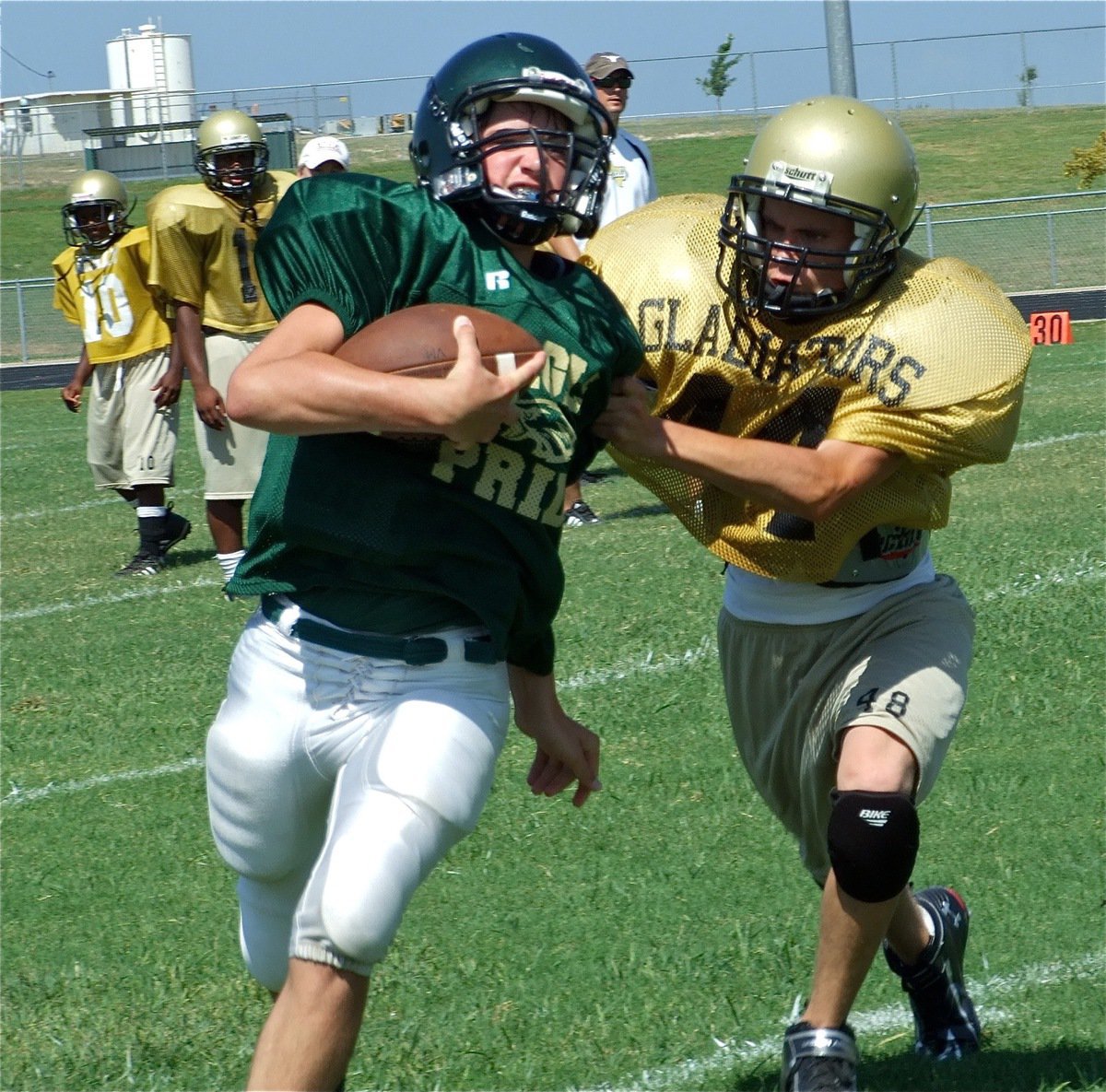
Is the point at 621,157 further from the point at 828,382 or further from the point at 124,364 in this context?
the point at 828,382

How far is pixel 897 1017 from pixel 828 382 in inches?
52.5

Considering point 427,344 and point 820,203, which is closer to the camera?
point 427,344

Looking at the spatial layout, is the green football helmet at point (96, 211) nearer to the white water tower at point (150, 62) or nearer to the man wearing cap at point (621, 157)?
the man wearing cap at point (621, 157)

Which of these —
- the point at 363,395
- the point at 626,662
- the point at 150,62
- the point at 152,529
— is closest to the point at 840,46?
the point at 152,529

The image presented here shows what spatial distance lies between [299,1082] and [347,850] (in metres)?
0.32

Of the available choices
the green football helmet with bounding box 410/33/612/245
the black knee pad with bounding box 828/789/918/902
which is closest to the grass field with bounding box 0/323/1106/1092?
the black knee pad with bounding box 828/789/918/902

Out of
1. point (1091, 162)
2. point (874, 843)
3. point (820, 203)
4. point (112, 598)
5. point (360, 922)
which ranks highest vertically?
point (820, 203)

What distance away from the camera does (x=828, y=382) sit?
121 inches

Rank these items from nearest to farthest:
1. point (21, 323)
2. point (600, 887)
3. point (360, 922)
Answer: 1. point (360, 922)
2. point (600, 887)
3. point (21, 323)

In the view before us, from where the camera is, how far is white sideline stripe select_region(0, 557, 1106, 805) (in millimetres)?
4875

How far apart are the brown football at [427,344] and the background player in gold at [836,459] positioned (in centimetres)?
33

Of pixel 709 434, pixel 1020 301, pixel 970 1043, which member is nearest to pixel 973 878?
pixel 970 1043

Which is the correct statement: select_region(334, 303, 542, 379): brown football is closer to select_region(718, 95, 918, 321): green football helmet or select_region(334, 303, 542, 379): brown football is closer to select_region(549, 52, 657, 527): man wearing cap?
select_region(718, 95, 918, 321): green football helmet

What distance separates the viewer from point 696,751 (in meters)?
4.82
